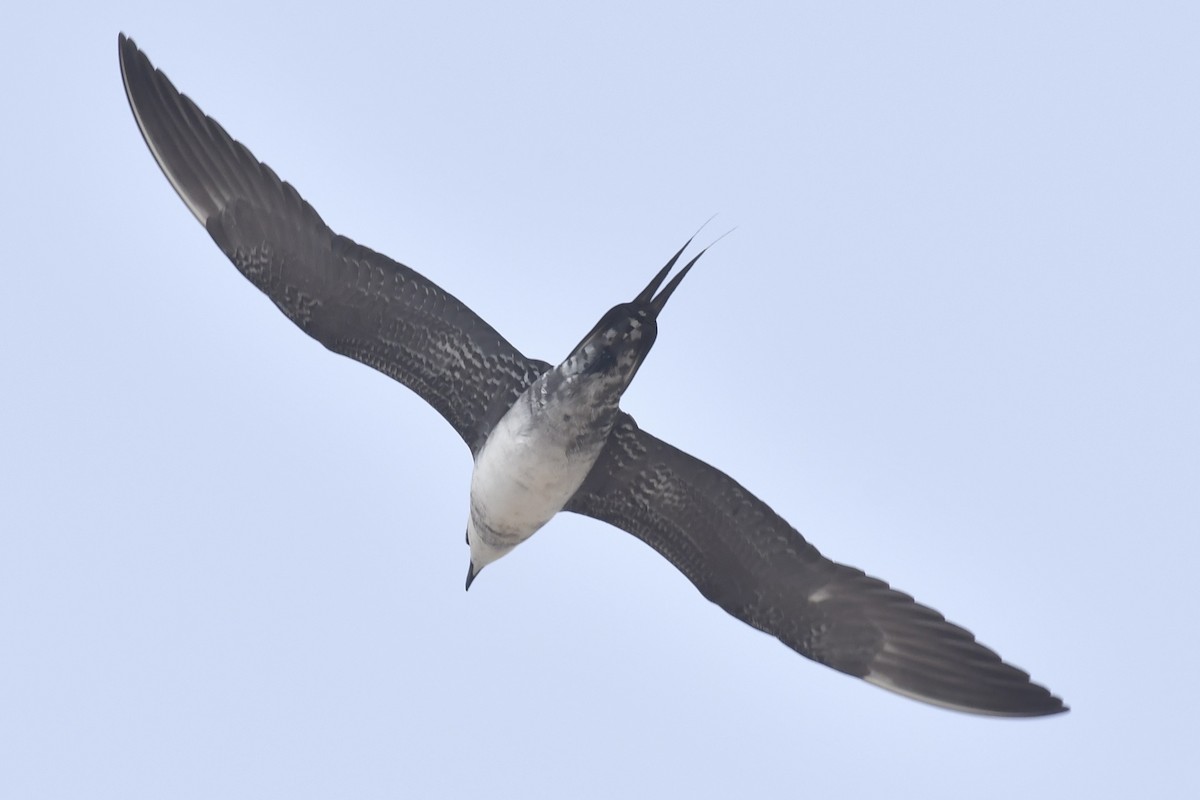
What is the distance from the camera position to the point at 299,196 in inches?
492

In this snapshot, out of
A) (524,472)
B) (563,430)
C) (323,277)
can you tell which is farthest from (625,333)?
(323,277)

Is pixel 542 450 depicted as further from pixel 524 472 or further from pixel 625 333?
pixel 625 333

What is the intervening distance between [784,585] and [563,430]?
218cm

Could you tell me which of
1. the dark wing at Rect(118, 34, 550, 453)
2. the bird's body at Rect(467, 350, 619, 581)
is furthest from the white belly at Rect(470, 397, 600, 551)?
the dark wing at Rect(118, 34, 550, 453)

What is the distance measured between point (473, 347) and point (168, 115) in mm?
2848

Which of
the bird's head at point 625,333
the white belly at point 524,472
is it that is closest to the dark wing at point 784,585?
the white belly at point 524,472

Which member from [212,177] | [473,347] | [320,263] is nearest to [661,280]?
[473,347]

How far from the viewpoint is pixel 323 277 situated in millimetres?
12383

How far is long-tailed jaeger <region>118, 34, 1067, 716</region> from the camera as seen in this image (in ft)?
40.2

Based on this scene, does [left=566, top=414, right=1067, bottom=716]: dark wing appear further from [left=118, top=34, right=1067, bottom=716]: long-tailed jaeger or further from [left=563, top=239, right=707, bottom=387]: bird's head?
[left=563, top=239, right=707, bottom=387]: bird's head

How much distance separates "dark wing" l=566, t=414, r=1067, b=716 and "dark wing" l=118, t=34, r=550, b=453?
110 centimetres

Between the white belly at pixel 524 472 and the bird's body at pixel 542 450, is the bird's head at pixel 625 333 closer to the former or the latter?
the bird's body at pixel 542 450

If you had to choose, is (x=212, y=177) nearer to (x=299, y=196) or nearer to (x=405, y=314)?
(x=299, y=196)

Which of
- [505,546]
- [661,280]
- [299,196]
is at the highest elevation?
[661,280]
